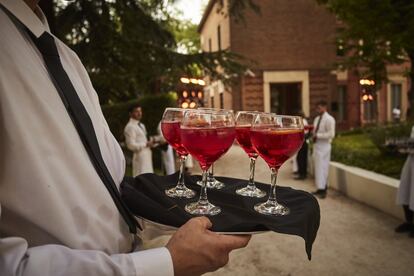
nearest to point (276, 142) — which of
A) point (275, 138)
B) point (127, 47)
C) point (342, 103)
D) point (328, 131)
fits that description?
point (275, 138)

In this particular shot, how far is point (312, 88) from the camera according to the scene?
2403 centimetres

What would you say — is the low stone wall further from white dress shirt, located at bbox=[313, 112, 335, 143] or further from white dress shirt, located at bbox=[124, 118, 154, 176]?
white dress shirt, located at bbox=[124, 118, 154, 176]

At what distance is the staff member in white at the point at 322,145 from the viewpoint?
8.64 m

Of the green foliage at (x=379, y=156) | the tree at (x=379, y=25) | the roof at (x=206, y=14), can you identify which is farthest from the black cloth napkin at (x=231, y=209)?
the roof at (x=206, y=14)

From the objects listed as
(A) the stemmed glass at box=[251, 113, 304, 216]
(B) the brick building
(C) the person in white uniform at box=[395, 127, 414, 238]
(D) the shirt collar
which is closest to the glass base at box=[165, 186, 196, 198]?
(A) the stemmed glass at box=[251, 113, 304, 216]

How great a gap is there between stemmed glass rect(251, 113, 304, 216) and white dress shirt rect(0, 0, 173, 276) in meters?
0.50

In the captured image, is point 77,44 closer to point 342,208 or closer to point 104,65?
point 104,65

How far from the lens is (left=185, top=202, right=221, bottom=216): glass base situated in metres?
1.13

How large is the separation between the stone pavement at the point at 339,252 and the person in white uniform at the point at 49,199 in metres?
3.82

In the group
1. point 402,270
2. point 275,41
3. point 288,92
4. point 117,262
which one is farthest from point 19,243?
point 288,92

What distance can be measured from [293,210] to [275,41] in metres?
23.5

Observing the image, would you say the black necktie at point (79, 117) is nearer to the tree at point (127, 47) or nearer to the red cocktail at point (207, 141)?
the red cocktail at point (207, 141)

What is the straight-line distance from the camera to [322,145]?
352 inches

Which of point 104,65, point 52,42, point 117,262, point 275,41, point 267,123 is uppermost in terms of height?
point 275,41
